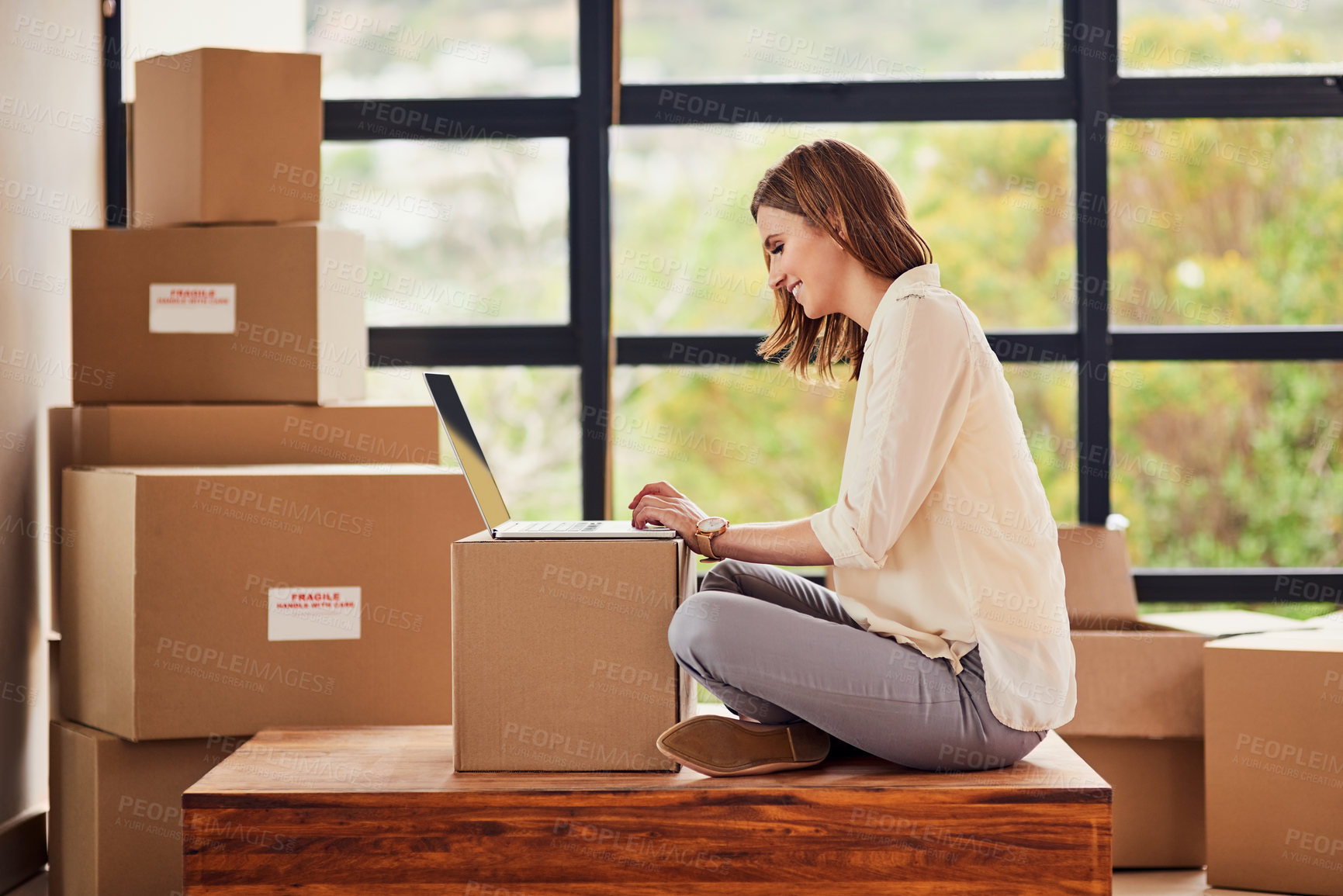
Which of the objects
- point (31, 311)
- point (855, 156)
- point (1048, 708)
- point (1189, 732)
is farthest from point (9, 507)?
point (1189, 732)

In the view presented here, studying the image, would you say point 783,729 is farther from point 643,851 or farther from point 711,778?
point 643,851

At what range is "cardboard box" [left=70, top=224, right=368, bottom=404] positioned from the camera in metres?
1.94

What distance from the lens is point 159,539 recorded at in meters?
1.72

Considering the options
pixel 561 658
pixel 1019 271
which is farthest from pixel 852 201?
pixel 1019 271

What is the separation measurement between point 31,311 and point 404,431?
71 centimetres

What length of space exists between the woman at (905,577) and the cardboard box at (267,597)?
20.3 inches

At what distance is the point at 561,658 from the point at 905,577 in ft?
1.46

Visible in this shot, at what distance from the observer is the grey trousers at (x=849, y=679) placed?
1385 mm

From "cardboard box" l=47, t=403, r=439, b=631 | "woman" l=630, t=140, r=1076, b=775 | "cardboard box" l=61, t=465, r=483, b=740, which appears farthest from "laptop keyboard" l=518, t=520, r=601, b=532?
"cardboard box" l=47, t=403, r=439, b=631

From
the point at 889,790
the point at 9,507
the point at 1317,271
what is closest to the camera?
the point at 889,790

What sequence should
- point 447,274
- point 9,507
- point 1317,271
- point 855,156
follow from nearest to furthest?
point 855,156, point 9,507, point 1317,271, point 447,274

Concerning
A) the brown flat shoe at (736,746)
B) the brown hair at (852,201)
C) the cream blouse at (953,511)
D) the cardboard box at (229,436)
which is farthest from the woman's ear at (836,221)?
the cardboard box at (229,436)

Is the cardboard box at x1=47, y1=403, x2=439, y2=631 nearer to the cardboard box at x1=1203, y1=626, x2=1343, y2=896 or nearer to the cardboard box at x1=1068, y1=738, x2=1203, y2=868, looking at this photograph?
the cardboard box at x1=1068, y1=738, x2=1203, y2=868

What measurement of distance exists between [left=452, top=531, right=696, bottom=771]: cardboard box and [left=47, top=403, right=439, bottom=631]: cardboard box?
0.59m
